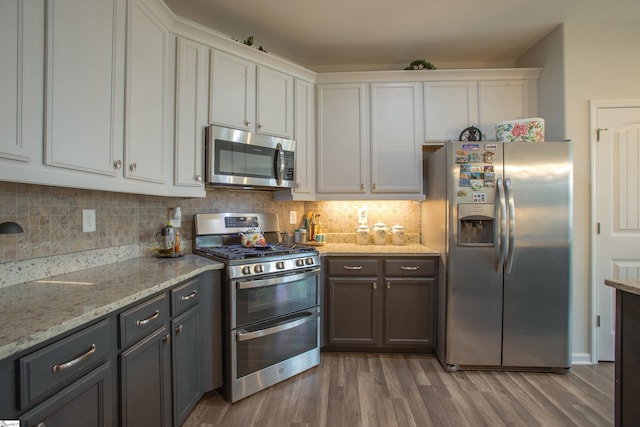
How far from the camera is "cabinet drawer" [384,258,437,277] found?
2.51m

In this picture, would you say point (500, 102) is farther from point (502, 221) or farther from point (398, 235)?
point (398, 235)

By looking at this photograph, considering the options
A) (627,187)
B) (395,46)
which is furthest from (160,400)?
(627,187)

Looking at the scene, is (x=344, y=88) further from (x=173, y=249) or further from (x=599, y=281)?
(x=599, y=281)

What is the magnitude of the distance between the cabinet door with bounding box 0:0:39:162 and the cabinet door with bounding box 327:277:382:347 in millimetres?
2065

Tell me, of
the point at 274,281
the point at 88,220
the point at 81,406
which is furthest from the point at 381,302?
the point at 88,220

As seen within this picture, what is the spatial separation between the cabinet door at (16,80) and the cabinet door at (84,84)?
0.20 ft

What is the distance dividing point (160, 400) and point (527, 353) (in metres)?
2.51

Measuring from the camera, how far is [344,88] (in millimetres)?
2803

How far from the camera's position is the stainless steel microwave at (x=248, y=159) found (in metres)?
2.15

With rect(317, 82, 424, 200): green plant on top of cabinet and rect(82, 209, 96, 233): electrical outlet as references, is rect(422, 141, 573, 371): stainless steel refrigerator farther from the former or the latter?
rect(82, 209, 96, 233): electrical outlet

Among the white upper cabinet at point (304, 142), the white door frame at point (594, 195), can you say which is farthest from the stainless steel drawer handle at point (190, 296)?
the white door frame at point (594, 195)

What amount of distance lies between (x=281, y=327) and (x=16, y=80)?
72.3 inches

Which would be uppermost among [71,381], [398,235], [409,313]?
[398,235]

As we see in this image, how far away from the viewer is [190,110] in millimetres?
2062
